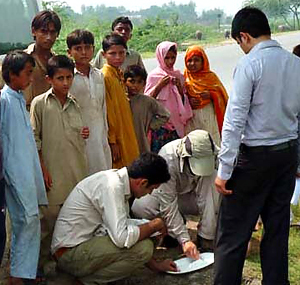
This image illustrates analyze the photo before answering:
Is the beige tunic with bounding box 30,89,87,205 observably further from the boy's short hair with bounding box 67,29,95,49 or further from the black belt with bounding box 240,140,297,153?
the black belt with bounding box 240,140,297,153

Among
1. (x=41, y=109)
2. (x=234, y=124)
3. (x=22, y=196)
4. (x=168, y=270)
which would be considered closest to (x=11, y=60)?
(x=41, y=109)

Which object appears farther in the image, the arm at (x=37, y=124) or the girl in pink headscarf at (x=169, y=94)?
the girl in pink headscarf at (x=169, y=94)

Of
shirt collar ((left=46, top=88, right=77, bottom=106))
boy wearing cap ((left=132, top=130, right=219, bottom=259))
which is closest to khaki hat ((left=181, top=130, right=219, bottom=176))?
boy wearing cap ((left=132, top=130, right=219, bottom=259))

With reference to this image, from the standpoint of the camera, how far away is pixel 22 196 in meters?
3.11

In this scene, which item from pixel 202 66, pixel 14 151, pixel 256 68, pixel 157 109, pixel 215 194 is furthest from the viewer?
pixel 202 66

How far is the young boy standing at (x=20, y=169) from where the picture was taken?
3068 millimetres

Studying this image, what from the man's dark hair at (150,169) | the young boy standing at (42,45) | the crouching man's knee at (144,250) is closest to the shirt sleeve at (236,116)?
the man's dark hair at (150,169)

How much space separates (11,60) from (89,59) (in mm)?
907

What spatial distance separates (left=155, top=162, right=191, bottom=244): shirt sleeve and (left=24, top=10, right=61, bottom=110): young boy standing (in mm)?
1074

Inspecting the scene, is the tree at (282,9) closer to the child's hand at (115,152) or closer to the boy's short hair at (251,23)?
the child's hand at (115,152)

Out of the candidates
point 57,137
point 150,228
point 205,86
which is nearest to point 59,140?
point 57,137

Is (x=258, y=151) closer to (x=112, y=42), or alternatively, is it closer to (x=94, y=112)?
(x=94, y=112)

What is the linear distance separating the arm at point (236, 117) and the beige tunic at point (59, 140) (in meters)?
1.07

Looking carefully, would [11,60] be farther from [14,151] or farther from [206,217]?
[206,217]
